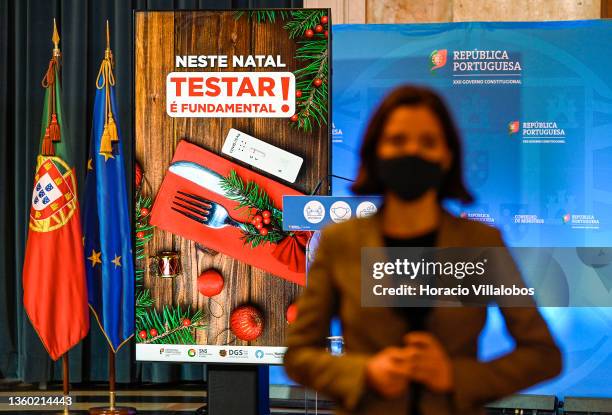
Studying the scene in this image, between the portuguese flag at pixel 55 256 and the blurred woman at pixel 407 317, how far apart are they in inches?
158

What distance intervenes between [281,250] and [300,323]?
7.27 feet

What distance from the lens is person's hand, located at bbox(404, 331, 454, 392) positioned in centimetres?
83

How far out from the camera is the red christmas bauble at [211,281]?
10.2ft

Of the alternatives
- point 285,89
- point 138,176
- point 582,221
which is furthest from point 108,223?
point 582,221

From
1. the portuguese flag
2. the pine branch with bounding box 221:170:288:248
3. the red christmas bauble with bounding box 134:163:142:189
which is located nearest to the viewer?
the pine branch with bounding box 221:170:288:248

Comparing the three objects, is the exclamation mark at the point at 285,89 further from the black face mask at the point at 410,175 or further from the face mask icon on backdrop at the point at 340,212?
the black face mask at the point at 410,175

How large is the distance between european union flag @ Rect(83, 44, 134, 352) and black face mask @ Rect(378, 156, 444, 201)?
3755mm

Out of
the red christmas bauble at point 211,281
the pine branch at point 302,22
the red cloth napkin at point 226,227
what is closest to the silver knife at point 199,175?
the red cloth napkin at point 226,227

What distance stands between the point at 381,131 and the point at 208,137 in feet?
7.53

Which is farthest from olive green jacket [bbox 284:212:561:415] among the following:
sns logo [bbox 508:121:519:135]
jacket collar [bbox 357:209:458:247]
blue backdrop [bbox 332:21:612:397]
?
sns logo [bbox 508:121:519:135]

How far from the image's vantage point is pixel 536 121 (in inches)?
190

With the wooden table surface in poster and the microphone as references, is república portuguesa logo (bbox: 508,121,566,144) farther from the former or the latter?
the microphone

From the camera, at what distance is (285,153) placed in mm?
3105

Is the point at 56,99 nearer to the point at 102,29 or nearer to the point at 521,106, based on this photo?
the point at 102,29
